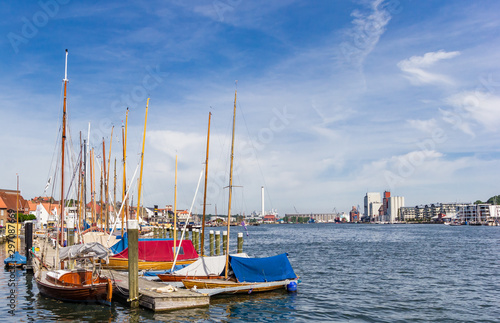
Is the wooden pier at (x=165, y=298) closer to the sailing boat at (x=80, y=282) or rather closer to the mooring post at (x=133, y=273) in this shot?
the mooring post at (x=133, y=273)

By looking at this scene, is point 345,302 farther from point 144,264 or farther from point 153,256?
point 144,264

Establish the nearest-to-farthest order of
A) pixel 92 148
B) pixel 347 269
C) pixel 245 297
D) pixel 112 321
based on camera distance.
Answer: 1. pixel 112 321
2. pixel 245 297
3. pixel 347 269
4. pixel 92 148

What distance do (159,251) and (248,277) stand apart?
13.1 m

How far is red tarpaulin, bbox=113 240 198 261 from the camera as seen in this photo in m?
40.2

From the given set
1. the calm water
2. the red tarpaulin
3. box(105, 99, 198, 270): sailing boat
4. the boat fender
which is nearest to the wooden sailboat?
the calm water

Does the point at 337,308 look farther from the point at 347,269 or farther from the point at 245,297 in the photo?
the point at 347,269

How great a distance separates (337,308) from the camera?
91.8 ft

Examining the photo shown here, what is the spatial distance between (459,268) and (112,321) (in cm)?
3914

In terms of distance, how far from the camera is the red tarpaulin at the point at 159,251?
1585 inches

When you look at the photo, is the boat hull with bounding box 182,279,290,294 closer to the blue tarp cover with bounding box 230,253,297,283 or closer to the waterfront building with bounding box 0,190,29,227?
the blue tarp cover with bounding box 230,253,297,283

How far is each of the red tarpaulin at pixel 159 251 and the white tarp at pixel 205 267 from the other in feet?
29.5

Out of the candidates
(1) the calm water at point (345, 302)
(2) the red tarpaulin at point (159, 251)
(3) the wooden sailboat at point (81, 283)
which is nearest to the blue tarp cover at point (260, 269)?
(1) the calm water at point (345, 302)

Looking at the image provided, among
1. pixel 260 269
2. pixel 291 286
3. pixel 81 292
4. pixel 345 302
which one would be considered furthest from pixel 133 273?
pixel 345 302

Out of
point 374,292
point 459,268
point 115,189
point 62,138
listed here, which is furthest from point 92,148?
point 459,268
